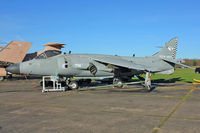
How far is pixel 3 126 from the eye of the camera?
5039mm

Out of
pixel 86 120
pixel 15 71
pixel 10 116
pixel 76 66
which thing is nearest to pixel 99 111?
pixel 86 120

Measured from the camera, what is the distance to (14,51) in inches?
1068

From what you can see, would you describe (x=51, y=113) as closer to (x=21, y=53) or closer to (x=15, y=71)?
(x=15, y=71)

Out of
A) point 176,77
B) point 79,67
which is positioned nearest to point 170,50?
point 176,77

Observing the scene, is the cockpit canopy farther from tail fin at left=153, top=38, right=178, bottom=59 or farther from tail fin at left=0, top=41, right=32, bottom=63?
tail fin at left=0, top=41, right=32, bottom=63

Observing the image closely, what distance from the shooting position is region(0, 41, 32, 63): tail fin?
26.5m

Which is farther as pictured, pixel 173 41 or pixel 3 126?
pixel 173 41

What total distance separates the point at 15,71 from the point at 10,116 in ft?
24.0

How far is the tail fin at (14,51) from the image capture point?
87.0ft

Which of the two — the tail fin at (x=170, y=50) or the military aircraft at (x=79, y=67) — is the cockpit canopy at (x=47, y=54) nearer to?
the military aircraft at (x=79, y=67)

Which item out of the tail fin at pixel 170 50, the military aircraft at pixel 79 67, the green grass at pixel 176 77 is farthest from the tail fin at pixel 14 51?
the tail fin at pixel 170 50

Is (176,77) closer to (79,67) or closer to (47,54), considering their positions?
(79,67)

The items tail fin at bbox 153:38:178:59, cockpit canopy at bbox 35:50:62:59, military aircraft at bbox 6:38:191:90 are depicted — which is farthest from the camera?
tail fin at bbox 153:38:178:59

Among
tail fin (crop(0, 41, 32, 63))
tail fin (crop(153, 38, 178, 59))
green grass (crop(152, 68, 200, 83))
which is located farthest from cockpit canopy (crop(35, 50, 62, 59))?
tail fin (crop(0, 41, 32, 63))
